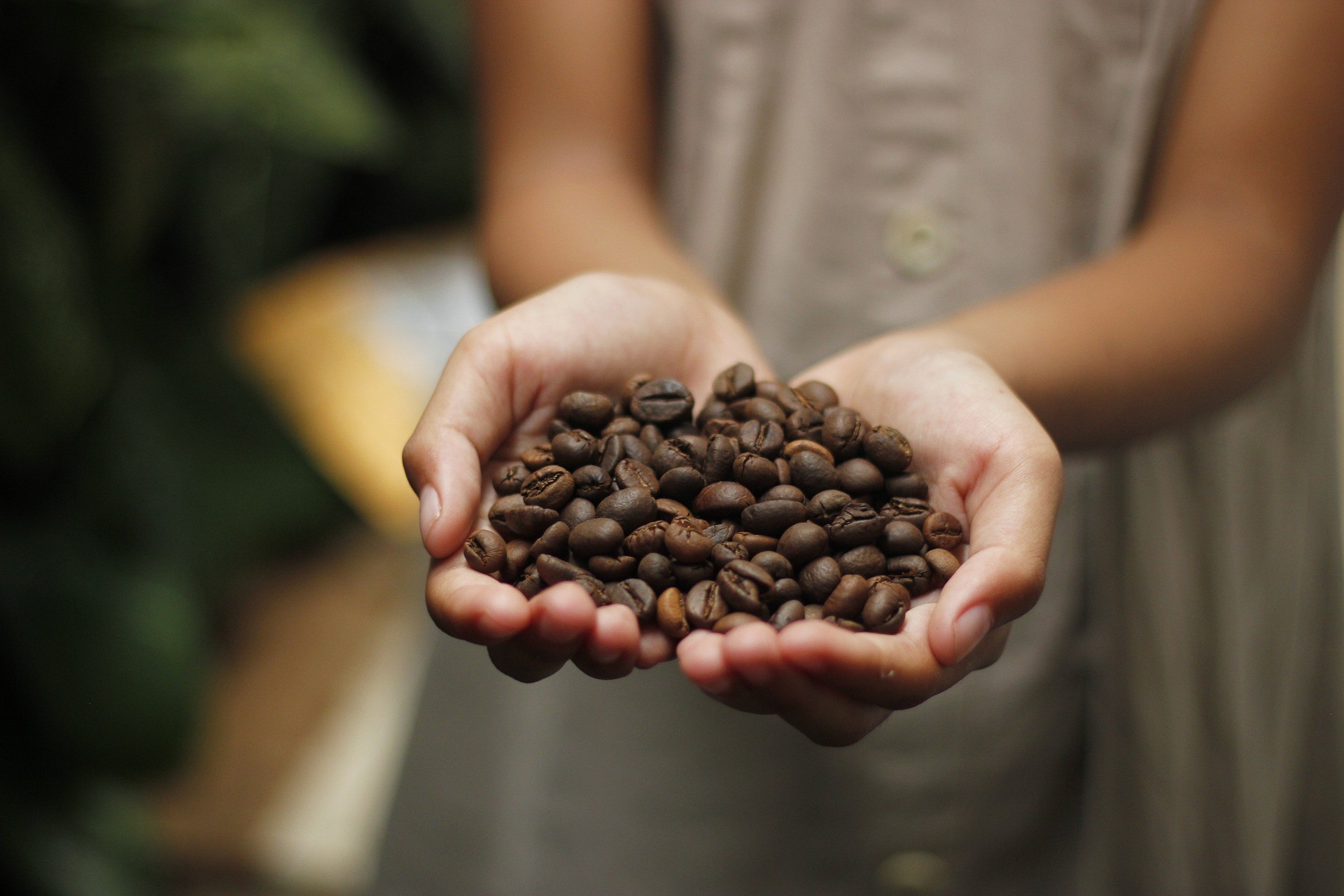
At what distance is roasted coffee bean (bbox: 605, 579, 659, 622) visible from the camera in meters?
1.14

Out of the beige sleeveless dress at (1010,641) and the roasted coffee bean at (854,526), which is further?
the beige sleeveless dress at (1010,641)

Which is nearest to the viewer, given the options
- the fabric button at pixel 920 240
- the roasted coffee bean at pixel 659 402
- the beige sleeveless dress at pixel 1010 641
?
the roasted coffee bean at pixel 659 402

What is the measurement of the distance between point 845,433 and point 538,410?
40 centimetres

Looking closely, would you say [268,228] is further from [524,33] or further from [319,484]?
[524,33]

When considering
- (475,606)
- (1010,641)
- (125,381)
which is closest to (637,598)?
(475,606)

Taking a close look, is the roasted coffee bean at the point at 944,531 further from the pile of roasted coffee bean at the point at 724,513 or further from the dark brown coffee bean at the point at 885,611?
the dark brown coffee bean at the point at 885,611

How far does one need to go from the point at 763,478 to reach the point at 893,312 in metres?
0.55

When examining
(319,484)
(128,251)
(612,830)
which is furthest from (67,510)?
(612,830)

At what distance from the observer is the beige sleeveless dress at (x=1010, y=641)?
57.9 inches

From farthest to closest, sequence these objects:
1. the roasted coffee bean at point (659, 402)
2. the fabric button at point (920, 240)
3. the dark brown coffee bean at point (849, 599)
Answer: the fabric button at point (920, 240), the roasted coffee bean at point (659, 402), the dark brown coffee bean at point (849, 599)

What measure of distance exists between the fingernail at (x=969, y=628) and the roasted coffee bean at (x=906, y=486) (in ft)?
1.03

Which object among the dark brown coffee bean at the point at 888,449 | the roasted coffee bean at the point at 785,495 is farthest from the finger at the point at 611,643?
the dark brown coffee bean at the point at 888,449

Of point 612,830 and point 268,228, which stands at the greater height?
point 268,228

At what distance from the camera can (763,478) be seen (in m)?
→ 1.29
